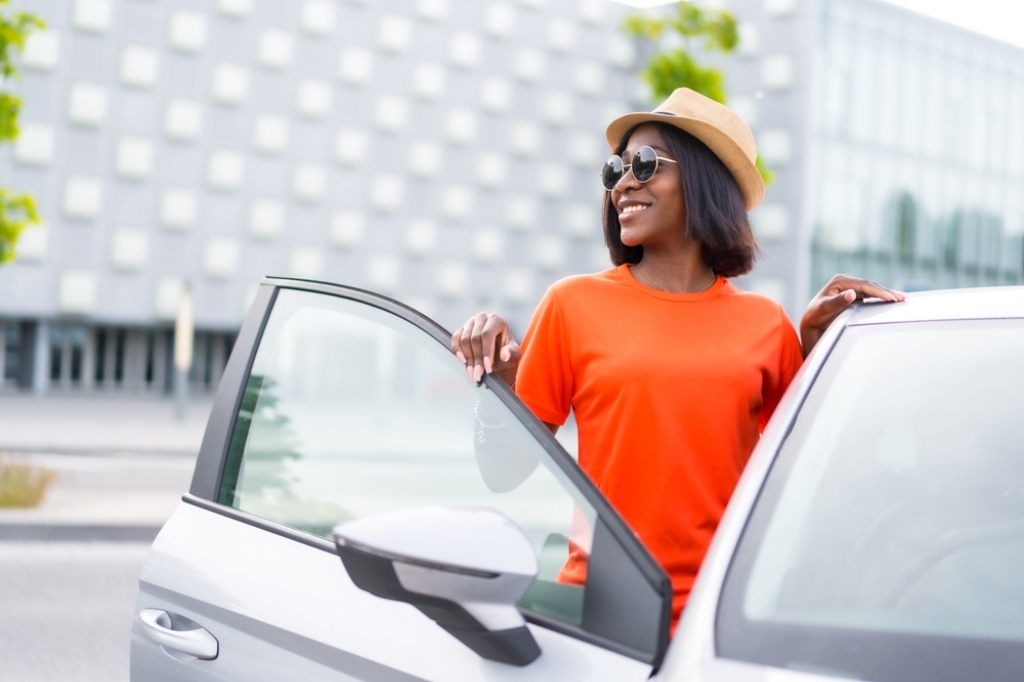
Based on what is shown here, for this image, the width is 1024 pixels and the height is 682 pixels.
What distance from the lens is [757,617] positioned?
43.9 inches

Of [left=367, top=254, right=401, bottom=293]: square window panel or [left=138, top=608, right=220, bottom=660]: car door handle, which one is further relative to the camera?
[left=367, top=254, right=401, bottom=293]: square window panel

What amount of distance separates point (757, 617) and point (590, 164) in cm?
3963

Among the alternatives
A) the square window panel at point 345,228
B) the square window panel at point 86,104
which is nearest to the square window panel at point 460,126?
the square window panel at point 345,228

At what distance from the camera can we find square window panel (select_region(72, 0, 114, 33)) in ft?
104

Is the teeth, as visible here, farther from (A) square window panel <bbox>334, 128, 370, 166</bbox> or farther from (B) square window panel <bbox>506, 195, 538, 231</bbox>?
(B) square window panel <bbox>506, 195, 538, 231</bbox>

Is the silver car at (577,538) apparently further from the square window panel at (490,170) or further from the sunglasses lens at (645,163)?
the square window panel at (490,170)

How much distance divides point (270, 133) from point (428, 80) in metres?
6.17

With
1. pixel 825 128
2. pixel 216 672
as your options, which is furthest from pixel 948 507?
pixel 825 128

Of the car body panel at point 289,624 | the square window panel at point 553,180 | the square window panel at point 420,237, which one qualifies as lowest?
the car body panel at point 289,624

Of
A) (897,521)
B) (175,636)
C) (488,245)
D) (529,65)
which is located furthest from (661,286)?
(529,65)

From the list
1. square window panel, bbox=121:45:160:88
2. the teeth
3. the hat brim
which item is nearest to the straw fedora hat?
the hat brim

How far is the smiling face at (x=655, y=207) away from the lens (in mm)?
2012

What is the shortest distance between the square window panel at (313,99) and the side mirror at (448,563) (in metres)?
35.0

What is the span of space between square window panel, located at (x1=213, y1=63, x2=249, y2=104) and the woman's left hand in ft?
111
